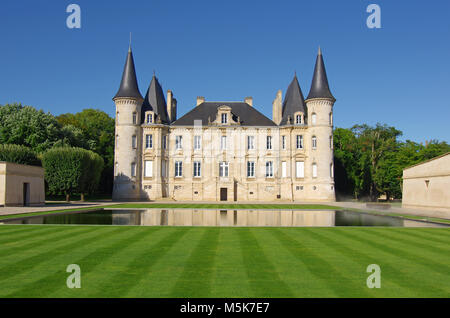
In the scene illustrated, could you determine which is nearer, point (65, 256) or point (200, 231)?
point (65, 256)

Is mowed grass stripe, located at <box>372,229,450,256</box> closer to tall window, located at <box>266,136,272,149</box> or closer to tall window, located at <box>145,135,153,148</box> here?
tall window, located at <box>266,136,272,149</box>

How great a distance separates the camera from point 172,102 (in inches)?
2426

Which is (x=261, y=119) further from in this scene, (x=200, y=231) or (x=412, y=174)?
(x=200, y=231)

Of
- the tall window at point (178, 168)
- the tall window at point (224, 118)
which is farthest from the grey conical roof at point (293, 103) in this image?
the tall window at point (178, 168)

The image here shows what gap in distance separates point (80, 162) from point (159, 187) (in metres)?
11.7

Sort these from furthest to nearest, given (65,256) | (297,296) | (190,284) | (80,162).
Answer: (80,162) → (65,256) → (190,284) → (297,296)

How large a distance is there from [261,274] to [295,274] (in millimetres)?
783

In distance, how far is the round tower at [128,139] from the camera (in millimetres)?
54500

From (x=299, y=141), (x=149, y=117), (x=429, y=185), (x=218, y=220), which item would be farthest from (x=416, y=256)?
(x=149, y=117)

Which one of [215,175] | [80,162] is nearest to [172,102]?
[215,175]

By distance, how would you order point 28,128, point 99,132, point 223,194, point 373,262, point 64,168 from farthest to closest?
point 99,132 < point 223,194 < point 28,128 < point 64,168 < point 373,262

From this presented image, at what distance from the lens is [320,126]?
2158 inches

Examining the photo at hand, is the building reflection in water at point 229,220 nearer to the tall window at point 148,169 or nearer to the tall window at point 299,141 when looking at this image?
the tall window at point 148,169

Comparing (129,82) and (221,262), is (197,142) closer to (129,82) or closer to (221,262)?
(129,82)
